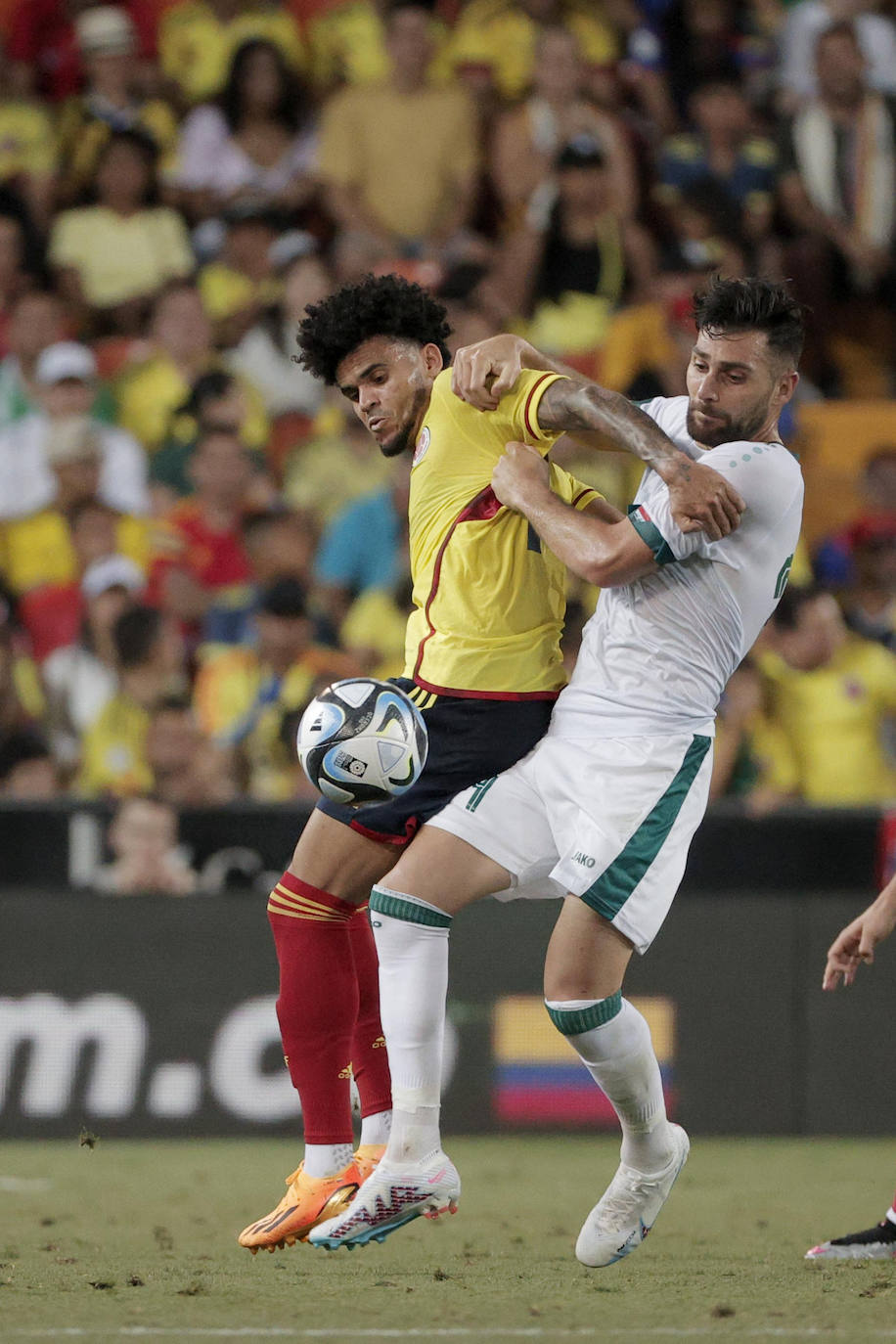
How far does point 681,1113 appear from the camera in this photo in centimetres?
850

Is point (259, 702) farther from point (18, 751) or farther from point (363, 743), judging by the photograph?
point (363, 743)

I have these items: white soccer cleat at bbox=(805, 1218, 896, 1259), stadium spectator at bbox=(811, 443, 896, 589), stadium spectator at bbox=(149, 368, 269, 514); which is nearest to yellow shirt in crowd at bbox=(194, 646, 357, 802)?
stadium spectator at bbox=(149, 368, 269, 514)

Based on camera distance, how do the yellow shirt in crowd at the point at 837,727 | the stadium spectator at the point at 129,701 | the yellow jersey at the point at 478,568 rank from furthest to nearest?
the stadium spectator at the point at 129,701 → the yellow shirt in crowd at the point at 837,727 → the yellow jersey at the point at 478,568

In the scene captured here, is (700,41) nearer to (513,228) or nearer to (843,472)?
(513,228)

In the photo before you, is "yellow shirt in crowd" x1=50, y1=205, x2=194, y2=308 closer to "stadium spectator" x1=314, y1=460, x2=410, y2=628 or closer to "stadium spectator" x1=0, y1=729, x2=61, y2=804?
"stadium spectator" x1=314, y1=460, x2=410, y2=628

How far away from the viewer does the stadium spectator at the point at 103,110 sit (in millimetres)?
12039

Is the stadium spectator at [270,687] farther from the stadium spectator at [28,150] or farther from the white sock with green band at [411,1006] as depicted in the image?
the white sock with green band at [411,1006]

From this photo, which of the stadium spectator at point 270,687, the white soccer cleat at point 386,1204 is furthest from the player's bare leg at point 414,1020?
the stadium spectator at point 270,687

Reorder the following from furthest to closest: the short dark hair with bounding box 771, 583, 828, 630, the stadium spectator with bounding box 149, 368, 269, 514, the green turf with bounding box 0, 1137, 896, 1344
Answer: the stadium spectator with bounding box 149, 368, 269, 514, the short dark hair with bounding box 771, 583, 828, 630, the green turf with bounding box 0, 1137, 896, 1344

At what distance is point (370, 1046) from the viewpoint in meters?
5.32

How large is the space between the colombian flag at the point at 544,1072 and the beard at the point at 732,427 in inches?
164

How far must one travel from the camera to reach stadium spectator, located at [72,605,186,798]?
31.6 ft

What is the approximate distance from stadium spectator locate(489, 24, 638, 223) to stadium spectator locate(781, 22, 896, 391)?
1.06 metres

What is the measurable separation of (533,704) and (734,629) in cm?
56
